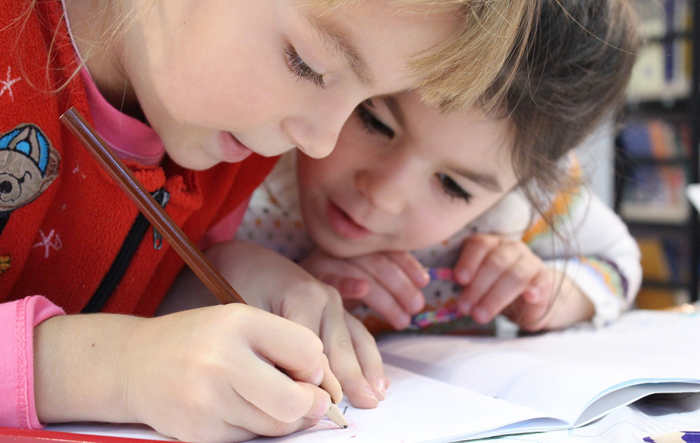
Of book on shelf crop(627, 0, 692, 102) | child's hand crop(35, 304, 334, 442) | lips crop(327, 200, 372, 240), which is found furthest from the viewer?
book on shelf crop(627, 0, 692, 102)

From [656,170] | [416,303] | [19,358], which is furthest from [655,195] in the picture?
[19,358]

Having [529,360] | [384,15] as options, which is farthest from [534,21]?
[529,360]

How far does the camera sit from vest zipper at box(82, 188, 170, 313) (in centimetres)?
56

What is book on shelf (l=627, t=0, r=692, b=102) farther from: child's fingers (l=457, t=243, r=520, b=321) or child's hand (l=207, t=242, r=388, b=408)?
child's hand (l=207, t=242, r=388, b=408)

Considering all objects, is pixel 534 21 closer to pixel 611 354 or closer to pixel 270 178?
Answer: pixel 611 354

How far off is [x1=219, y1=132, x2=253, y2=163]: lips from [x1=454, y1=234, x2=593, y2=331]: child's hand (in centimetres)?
35

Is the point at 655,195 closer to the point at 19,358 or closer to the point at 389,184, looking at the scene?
the point at 389,184

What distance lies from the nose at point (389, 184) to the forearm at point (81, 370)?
0.28 metres

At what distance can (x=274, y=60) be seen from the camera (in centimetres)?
44

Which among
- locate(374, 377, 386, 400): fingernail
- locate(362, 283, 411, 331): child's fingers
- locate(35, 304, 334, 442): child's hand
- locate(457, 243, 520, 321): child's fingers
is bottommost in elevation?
locate(457, 243, 520, 321): child's fingers

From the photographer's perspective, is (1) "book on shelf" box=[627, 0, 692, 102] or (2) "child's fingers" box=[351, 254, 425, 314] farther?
(1) "book on shelf" box=[627, 0, 692, 102]

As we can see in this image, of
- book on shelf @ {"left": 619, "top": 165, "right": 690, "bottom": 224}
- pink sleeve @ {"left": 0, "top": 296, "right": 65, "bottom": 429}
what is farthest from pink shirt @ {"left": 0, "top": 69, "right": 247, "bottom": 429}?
book on shelf @ {"left": 619, "top": 165, "right": 690, "bottom": 224}

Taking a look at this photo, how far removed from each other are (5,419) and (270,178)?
51 centimetres

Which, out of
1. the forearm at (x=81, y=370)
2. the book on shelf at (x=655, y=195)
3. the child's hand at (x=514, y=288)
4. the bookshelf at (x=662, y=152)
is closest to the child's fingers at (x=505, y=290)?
the child's hand at (x=514, y=288)
